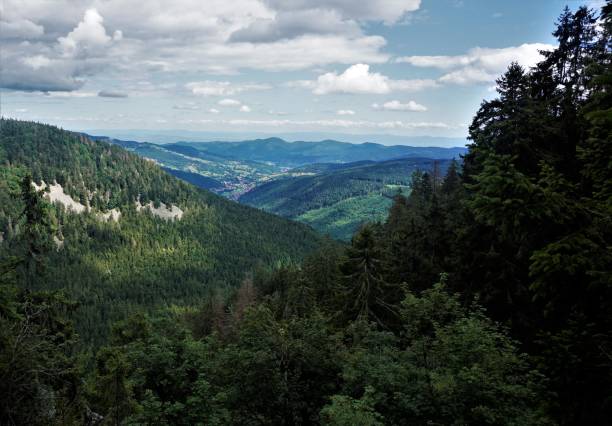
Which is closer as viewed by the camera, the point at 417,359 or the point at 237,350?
the point at 417,359

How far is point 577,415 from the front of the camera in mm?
7602

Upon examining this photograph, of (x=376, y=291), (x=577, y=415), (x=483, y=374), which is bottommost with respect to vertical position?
(x=376, y=291)

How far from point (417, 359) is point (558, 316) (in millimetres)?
5177

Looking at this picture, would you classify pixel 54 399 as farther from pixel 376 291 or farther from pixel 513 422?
pixel 376 291

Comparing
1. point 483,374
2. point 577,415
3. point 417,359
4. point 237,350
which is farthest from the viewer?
point 237,350

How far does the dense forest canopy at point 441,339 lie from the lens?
794 centimetres

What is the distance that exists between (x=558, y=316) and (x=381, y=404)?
6972 mm

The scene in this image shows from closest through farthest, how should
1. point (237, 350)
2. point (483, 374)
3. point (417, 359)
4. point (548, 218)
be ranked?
1. point (548, 218)
2. point (483, 374)
3. point (417, 359)
4. point (237, 350)

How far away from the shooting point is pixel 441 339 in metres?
13.7

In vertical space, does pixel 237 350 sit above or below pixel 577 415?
below

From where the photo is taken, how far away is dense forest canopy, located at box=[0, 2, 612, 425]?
7938 mm

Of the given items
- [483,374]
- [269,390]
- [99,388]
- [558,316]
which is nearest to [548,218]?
[483,374]

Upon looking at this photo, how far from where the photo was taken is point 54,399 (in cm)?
976

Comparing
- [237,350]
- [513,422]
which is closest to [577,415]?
[513,422]
